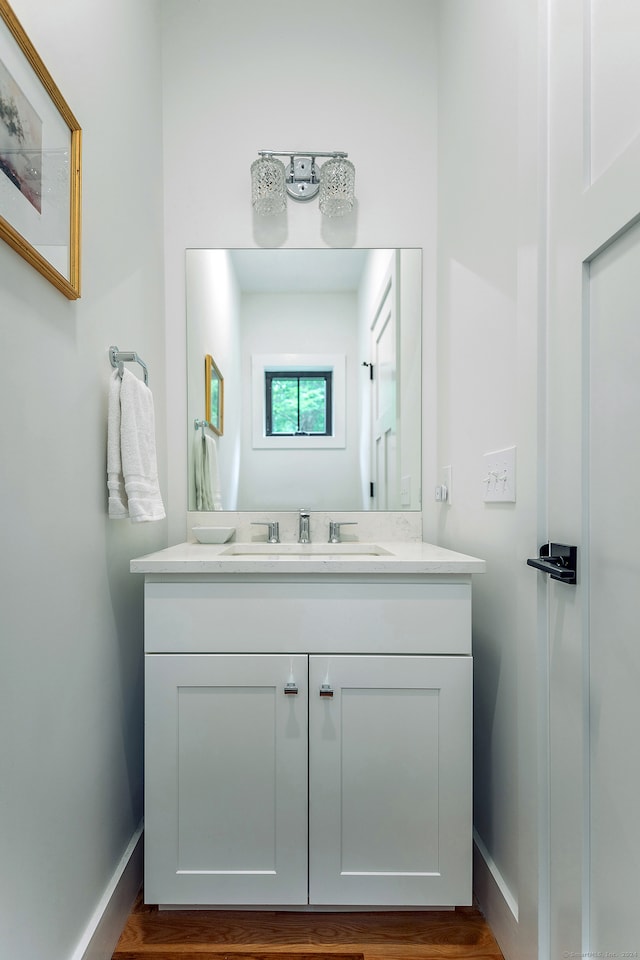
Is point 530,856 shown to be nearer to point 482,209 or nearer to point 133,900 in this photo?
point 133,900

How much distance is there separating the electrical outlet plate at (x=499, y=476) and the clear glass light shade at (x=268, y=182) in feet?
3.67

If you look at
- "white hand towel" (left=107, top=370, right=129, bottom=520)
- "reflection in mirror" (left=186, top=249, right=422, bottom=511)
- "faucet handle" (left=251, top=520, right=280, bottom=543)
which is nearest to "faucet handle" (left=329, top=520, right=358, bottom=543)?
"reflection in mirror" (left=186, top=249, right=422, bottom=511)

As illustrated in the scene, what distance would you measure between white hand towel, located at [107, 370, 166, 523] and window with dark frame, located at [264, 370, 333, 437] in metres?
0.64

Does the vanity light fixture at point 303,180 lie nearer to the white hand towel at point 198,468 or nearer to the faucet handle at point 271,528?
the white hand towel at point 198,468

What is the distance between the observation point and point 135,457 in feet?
3.91

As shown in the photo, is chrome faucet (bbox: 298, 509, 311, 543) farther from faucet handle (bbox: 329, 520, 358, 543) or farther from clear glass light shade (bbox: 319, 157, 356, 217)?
clear glass light shade (bbox: 319, 157, 356, 217)

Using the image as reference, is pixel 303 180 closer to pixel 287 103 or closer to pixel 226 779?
pixel 287 103

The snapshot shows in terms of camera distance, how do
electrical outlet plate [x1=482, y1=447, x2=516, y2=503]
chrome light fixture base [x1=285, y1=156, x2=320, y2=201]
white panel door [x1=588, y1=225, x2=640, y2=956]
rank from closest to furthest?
white panel door [x1=588, y1=225, x2=640, y2=956] < electrical outlet plate [x1=482, y1=447, x2=516, y2=503] < chrome light fixture base [x1=285, y1=156, x2=320, y2=201]

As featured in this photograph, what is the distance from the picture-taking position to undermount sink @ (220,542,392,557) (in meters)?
1.66

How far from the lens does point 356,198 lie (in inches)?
70.9

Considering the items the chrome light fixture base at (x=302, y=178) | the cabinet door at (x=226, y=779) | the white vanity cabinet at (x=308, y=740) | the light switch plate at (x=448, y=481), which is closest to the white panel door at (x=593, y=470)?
the white vanity cabinet at (x=308, y=740)

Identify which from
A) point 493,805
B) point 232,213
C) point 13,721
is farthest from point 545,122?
point 493,805

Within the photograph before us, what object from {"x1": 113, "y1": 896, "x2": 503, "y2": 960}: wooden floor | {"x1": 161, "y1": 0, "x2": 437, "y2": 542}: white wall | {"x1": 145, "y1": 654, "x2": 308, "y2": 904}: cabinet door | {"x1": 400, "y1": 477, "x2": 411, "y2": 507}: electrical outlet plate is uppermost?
{"x1": 161, "y1": 0, "x2": 437, "y2": 542}: white wall

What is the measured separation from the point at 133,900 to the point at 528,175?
6.18 feet
